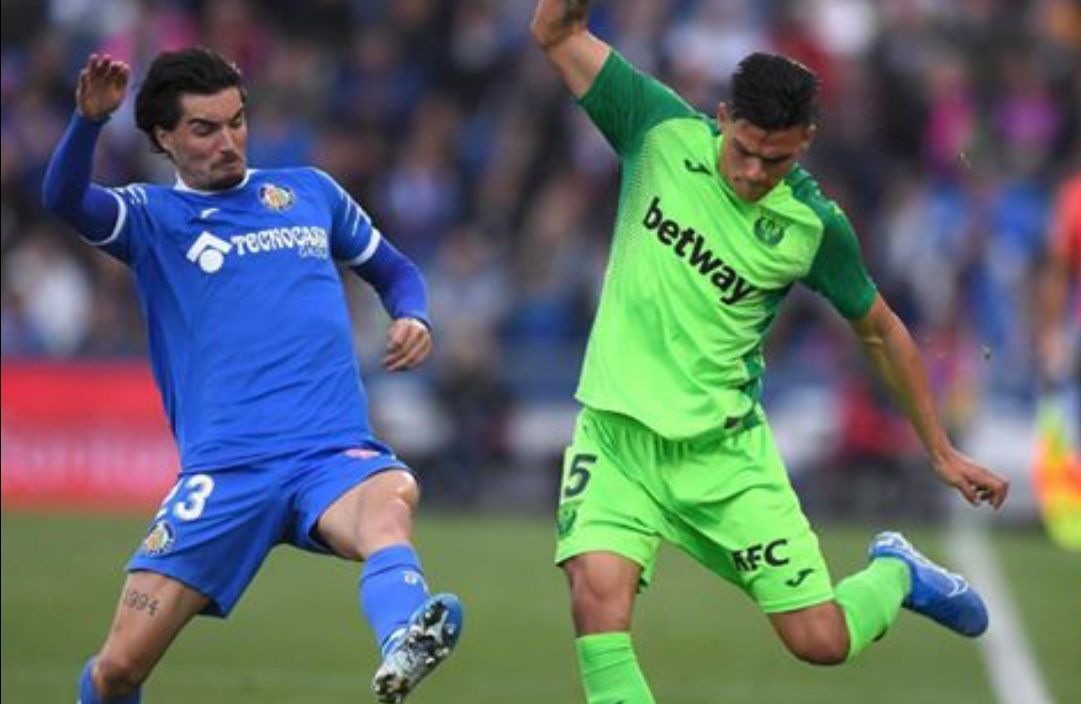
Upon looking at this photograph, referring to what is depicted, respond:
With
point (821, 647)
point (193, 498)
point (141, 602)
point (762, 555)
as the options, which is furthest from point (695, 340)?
point (141, 602)

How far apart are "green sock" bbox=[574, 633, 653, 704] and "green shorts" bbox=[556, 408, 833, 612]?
364mm

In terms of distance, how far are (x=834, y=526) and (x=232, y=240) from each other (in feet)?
36.3

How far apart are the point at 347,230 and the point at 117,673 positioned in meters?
1.74

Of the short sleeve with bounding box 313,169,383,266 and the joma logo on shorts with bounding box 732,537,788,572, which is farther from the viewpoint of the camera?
the short sleeve with bounding box 313,169,383,266

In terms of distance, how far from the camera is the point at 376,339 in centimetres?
2045

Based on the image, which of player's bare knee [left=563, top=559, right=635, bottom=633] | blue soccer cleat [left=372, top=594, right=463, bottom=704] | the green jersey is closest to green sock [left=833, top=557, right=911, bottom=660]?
the green jersey

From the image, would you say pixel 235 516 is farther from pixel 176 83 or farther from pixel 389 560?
pixel 176 83

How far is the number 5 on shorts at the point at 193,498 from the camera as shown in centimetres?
856

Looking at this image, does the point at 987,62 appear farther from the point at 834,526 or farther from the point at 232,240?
the point at 232,240

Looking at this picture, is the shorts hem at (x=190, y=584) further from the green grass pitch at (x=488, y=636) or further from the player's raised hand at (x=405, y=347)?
the green grass pitch at (x=488, y=636)

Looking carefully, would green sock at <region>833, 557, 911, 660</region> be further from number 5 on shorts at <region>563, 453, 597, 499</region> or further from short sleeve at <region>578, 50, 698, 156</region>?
short sleeve at <region>578, 50, 698, 156</region>

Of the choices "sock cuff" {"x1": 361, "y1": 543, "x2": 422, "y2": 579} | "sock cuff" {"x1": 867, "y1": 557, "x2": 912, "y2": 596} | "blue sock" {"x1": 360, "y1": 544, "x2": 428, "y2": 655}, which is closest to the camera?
"blue sock" {"x1": 360, "y1": 544, "x2": 428, "y2": 655}

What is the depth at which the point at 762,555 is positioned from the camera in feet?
29.3

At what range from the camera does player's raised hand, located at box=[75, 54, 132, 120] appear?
8.34m
